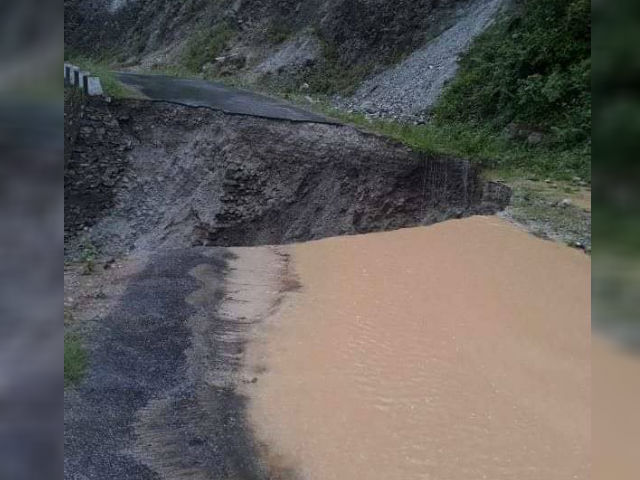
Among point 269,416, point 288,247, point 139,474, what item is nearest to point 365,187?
point 288,247

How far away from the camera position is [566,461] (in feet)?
10.8

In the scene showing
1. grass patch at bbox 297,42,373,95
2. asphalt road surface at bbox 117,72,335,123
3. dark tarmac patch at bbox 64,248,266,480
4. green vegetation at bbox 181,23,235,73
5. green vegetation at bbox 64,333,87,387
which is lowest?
dark tarmac patch at bbox 64,248,266,480

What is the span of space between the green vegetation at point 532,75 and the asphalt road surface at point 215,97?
230cm

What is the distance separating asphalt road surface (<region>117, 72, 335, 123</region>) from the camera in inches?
420

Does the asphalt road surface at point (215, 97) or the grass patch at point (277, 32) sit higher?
the grass patch at point (277, 32)

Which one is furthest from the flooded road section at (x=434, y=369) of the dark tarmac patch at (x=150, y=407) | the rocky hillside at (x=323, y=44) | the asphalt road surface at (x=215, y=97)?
the rocky hillside at (x=323, y=44)

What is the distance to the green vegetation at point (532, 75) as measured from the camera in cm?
754

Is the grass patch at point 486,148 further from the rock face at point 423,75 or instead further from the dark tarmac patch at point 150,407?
the dark tarmac patch at point 150,407

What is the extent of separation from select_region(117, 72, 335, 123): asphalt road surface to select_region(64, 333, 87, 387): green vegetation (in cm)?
658

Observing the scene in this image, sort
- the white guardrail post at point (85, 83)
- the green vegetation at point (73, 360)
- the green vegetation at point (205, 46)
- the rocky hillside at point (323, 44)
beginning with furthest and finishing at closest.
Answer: the green vegetation at point (205, 46) → the rocky hillside at point (323, 44) → the white guardrail post at point (85, 83) → the green vegetation at point (73, 360)

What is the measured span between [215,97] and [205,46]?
6.19 m

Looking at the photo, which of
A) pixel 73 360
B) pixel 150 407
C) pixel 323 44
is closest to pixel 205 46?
pixel 323 44

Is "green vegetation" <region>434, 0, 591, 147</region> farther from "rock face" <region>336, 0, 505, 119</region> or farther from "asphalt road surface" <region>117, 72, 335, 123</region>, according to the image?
"asphalt road surface" <region>117, 72, 335, 123</region>

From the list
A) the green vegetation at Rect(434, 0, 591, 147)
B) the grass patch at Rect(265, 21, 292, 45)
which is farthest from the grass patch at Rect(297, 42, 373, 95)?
the green vegetation at Rect(434, 0, 591, 147)
